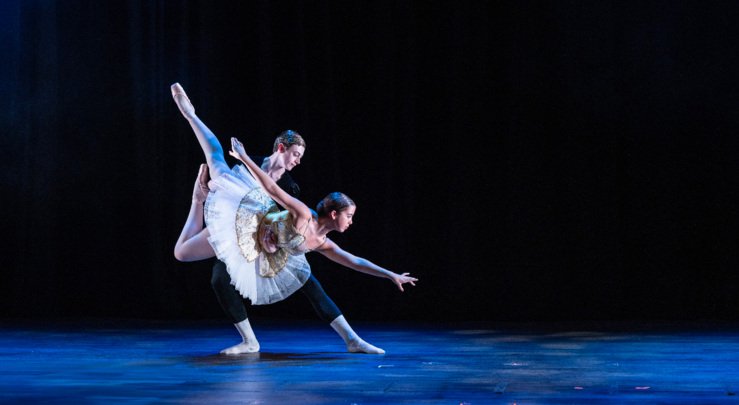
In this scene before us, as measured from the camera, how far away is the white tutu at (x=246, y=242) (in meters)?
3.71

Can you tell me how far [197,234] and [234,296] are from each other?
1.21 feet

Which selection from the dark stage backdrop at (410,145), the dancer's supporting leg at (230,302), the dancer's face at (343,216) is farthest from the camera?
the dark stage backdrop at (410,145)

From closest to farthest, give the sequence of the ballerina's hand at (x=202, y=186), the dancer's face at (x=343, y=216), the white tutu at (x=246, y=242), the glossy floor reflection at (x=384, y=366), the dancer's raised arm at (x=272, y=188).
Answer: the glossy floor reflection at (x=384, y=366) < the dancer's raised arm at (x=272, y=188) < the dancer's face at (x=343, y=216) < the white tutu at (x=246, y=242) < the ballerina's hand at (x=202, y=186)

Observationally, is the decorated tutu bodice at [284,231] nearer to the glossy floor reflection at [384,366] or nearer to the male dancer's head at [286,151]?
the male dancer's head at [286,151]

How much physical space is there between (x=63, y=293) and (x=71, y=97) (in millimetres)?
1405

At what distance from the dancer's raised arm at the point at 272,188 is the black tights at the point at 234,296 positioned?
424mm

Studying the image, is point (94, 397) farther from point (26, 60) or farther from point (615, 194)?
point (26, 60)

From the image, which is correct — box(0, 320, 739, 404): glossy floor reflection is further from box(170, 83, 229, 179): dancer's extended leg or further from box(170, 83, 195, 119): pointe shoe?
box(170, 83, 195, 119): pointe shoe

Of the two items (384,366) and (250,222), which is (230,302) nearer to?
(250,222)

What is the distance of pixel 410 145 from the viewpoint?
5.91 metres

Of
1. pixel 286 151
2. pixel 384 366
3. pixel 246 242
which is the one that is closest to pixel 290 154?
pixel 286 151

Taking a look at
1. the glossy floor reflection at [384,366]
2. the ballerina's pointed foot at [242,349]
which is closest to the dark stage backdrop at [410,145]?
the glossy floor reflection at [384,366]

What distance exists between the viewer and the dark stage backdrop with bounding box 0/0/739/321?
5.68 m

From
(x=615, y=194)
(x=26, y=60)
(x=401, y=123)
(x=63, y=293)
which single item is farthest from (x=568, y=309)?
(x=26, y=60)
